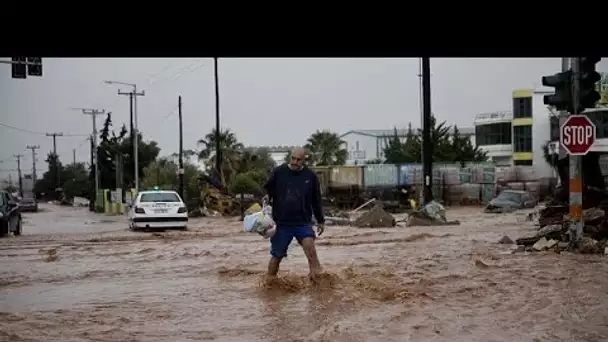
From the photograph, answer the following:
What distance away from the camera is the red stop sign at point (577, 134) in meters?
12.7

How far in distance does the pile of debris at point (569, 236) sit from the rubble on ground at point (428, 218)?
32.4 ft

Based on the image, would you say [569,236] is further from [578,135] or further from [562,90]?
[562,90]

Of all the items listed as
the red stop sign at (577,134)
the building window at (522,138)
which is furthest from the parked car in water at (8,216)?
the building window at (522,138)

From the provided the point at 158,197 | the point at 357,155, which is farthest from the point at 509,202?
the point at 357,155

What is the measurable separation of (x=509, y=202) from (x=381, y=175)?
440 inches

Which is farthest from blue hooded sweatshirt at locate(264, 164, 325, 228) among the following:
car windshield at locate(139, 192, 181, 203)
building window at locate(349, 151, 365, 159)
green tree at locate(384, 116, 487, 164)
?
building window at locate(349, 151, 365, 159)

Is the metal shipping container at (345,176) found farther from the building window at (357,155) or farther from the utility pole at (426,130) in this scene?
the building window at (357,155)

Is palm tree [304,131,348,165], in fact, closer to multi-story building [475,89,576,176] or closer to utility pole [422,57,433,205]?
multi-story building [475,89,576,176]

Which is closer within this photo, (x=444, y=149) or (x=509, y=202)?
(x=509, y=202)

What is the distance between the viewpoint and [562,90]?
43.3 feet

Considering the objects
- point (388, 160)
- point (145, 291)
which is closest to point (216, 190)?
point (145, 291)

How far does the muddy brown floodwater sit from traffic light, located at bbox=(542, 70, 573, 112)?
8.34 feet
